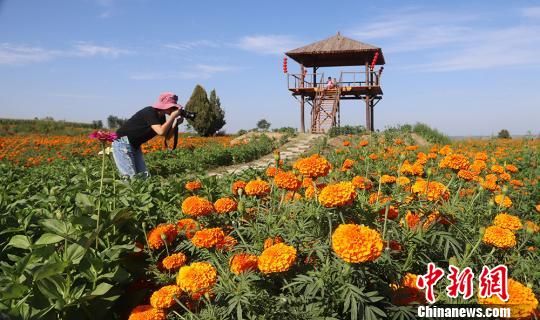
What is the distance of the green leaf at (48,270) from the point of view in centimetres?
156

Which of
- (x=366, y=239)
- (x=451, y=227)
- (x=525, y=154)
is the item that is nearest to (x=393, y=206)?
(x=451, y=227)

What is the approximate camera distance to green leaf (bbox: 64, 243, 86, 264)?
67.5 inches

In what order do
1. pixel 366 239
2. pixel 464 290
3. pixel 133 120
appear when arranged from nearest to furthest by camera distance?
pixel 366 239, pixel 464 290, pixel 133 120

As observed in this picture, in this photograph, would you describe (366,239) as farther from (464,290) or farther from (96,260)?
(96,260)

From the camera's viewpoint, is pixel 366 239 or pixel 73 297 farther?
pixel 73 297

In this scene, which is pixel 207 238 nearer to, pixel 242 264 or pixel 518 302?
pixel 242 264

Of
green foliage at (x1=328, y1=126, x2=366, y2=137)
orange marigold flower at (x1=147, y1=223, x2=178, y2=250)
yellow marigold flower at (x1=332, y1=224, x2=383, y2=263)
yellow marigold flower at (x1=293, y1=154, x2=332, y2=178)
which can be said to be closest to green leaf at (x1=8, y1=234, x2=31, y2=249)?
orange marigold flower at (x1=147, y1=223, x2=178, y2=250)

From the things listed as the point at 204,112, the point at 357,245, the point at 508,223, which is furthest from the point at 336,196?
the point at 204,112

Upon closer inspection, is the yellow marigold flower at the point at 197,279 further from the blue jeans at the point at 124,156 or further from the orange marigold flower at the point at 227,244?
the blue jeans at the point at 124,156

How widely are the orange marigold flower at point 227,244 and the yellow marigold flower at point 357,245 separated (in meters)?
0.59

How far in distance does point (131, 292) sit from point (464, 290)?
156 centimetres

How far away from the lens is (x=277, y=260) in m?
1.42

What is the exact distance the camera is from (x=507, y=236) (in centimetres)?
172

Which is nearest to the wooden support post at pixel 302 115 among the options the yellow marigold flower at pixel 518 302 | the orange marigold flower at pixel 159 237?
the orange marigold flower at pixel 159 237
